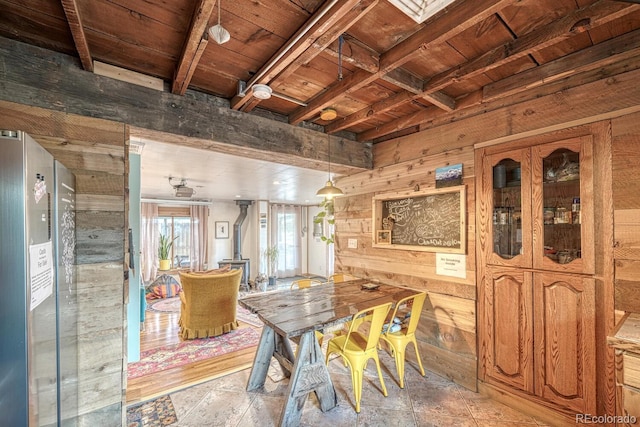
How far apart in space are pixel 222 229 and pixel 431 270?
6792 millimetres

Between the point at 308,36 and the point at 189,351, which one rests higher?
the point at 308,36

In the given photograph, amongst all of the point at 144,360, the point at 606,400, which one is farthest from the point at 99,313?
the point at 606,400

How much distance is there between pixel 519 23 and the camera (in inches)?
58.7

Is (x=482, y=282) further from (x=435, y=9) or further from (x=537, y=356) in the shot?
(x=435, y=9)

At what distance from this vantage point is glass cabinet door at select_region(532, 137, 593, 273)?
1915 mm

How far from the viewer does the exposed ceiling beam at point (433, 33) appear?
129 cm

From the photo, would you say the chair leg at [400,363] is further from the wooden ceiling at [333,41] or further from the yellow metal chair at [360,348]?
the wooden ceiling at [333,41]

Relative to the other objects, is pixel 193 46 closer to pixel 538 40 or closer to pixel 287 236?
pixel 538 40

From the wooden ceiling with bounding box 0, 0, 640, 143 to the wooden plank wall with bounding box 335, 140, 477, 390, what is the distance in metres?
0.83

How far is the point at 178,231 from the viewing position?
7.92m

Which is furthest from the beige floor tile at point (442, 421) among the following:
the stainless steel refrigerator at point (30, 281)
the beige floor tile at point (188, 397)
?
the stainless steel refrigerator at point (30, 281)

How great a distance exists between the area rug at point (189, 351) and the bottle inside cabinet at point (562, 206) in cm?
336

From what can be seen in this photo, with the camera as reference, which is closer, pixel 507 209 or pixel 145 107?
pixel 145 107

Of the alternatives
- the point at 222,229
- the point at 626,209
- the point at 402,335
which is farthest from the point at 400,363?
the point at 222,229
